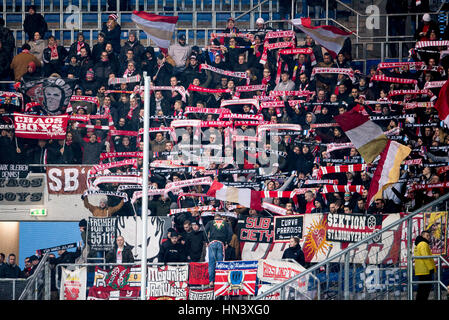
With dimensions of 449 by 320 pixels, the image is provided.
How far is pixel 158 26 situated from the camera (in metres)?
22.5

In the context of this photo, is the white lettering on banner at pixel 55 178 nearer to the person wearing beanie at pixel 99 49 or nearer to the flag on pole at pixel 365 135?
the person wearing beanie at pixel 99 49

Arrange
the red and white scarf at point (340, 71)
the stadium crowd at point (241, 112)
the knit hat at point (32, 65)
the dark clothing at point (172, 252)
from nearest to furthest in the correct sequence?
the dark clothing at point (172, 252)
the stadium crowd at point (241, 112)
the red and white scarf at point (340, 71)
the knit hat at point (32, 65)

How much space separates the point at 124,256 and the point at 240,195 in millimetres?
2767

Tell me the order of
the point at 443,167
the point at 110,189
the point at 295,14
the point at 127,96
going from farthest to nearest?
the point at 295,14 → the point at 127,96 → the point at 110,189 → the point at 443,167

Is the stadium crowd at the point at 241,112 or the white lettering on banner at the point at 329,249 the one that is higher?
the stadium crowd at the point at 241,112

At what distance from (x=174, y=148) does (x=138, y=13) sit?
14.3ft

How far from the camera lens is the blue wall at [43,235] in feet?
69.0

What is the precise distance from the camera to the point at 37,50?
906 inches

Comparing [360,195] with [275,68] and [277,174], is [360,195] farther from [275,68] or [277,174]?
[275,68]

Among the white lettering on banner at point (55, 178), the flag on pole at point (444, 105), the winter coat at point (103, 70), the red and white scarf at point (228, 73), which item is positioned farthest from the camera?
the winter coat at point (103, 70)

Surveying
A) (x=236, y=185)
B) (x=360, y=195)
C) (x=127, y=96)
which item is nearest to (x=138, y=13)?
(x=127, y=96)

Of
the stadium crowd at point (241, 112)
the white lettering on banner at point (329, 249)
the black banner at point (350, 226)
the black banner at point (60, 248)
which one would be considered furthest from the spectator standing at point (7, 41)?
the black banner at point (350, 226)

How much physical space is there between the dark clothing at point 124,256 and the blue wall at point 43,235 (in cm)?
217

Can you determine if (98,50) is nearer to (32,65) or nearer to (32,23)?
(32,65)
